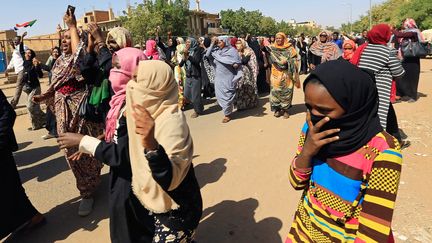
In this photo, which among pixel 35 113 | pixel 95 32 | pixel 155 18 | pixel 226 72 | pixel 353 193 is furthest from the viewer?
pixel 155 18

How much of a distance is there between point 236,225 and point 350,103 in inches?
88.5

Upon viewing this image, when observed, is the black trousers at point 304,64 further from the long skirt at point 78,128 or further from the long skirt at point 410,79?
the long skirt at point 78,128

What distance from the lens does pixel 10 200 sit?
10.3ft

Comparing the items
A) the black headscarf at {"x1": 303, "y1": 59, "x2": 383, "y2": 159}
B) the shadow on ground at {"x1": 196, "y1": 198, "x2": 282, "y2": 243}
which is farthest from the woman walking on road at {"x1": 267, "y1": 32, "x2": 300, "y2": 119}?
the black headscarf at {"x1": 303, "y1": 59, "x2": 383, "y2": 159}

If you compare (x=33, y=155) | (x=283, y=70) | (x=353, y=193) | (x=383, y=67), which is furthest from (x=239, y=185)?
(x=33, y=155)

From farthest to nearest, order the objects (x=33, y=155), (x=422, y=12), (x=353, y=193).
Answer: (x=422, y=12)
(x=33, y=155)
(x=353, y=193)

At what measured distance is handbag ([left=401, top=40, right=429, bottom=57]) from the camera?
25.6ft

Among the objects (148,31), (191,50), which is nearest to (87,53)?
(191,50)

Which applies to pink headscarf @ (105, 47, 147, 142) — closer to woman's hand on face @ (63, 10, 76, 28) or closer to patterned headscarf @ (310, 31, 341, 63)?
woman's hand on face @ (63, 10, 76, 28)

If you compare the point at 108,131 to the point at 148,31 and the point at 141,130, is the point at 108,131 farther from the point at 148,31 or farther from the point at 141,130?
the point at 148,31

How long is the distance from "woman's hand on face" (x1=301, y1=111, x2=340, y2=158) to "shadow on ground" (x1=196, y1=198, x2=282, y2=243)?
1.81 m

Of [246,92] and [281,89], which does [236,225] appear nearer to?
[281,89]

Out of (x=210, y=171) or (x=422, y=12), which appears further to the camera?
(x=422, y=12)

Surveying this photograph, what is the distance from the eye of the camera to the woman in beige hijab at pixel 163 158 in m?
1.78
